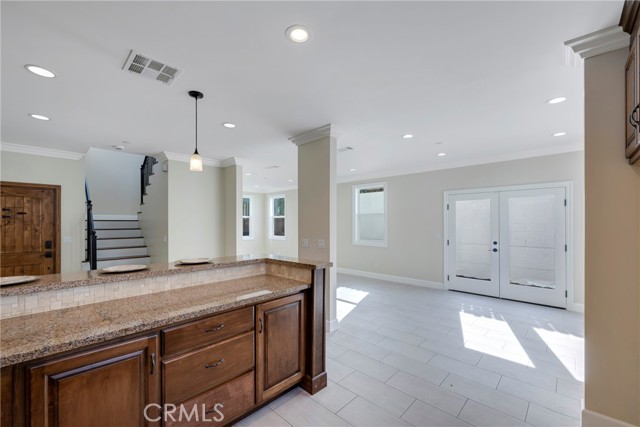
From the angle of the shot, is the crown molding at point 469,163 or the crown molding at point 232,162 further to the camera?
the crown molding at point 232,162

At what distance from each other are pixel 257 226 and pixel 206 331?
862 centimetres

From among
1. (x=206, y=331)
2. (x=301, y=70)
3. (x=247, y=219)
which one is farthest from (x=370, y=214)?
(x=206, y=331)

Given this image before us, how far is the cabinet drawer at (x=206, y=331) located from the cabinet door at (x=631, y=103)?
2.62m

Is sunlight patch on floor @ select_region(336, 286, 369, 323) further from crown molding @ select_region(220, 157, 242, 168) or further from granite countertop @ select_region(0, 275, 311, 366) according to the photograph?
crown molding @ select_region(220, 157, 242, 168)

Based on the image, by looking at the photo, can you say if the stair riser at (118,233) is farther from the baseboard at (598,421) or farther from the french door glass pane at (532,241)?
the french door glass pane at (532,241)

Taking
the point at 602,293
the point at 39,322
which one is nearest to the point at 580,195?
the point at 602,293

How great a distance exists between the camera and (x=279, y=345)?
220 cm

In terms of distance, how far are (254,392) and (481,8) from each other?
115 inches

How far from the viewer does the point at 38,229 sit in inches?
182

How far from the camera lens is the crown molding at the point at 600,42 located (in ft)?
5.79


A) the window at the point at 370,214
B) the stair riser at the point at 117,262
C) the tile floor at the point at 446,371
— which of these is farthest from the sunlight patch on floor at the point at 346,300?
the stair riser at the point at 117,262

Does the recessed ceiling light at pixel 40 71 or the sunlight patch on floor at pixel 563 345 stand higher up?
the recessed ceiling light at pixel 40 71

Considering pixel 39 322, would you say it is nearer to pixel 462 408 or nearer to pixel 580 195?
pixel 462 408

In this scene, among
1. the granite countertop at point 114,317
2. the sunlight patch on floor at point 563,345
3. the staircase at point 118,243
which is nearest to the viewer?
the granite countertop at point 114,317
